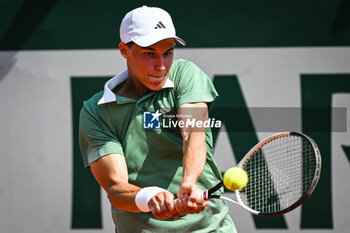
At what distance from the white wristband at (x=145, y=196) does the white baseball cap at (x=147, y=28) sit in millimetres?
635

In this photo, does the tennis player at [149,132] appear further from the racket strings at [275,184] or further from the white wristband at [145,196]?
the racket strings at [275,184]

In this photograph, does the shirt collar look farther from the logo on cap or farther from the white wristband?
the white wristband

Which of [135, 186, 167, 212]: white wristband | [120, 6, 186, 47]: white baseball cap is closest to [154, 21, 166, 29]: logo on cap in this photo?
[120, 6, 186, 47]: white baseball cap

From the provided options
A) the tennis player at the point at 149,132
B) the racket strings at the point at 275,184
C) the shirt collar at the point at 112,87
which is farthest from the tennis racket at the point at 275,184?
the shirt collar at the point at 112,87

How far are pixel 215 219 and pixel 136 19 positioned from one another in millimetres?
1016

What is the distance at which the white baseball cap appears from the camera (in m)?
2.81

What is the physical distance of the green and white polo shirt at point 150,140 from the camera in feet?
9.65

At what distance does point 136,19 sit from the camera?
2.91 metres

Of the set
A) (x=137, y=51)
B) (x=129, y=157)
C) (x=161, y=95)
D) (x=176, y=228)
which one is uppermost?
(x=137, y=51)

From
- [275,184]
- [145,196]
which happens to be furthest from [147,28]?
[275,184]

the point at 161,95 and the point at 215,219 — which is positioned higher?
the point at 161,95

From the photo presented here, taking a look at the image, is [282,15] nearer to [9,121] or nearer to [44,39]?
[44,39]

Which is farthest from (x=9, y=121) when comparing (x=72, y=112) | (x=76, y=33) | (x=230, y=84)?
(x=230, y=84)

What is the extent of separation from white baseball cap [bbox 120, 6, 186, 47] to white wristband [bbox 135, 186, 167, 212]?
25.0 inches
